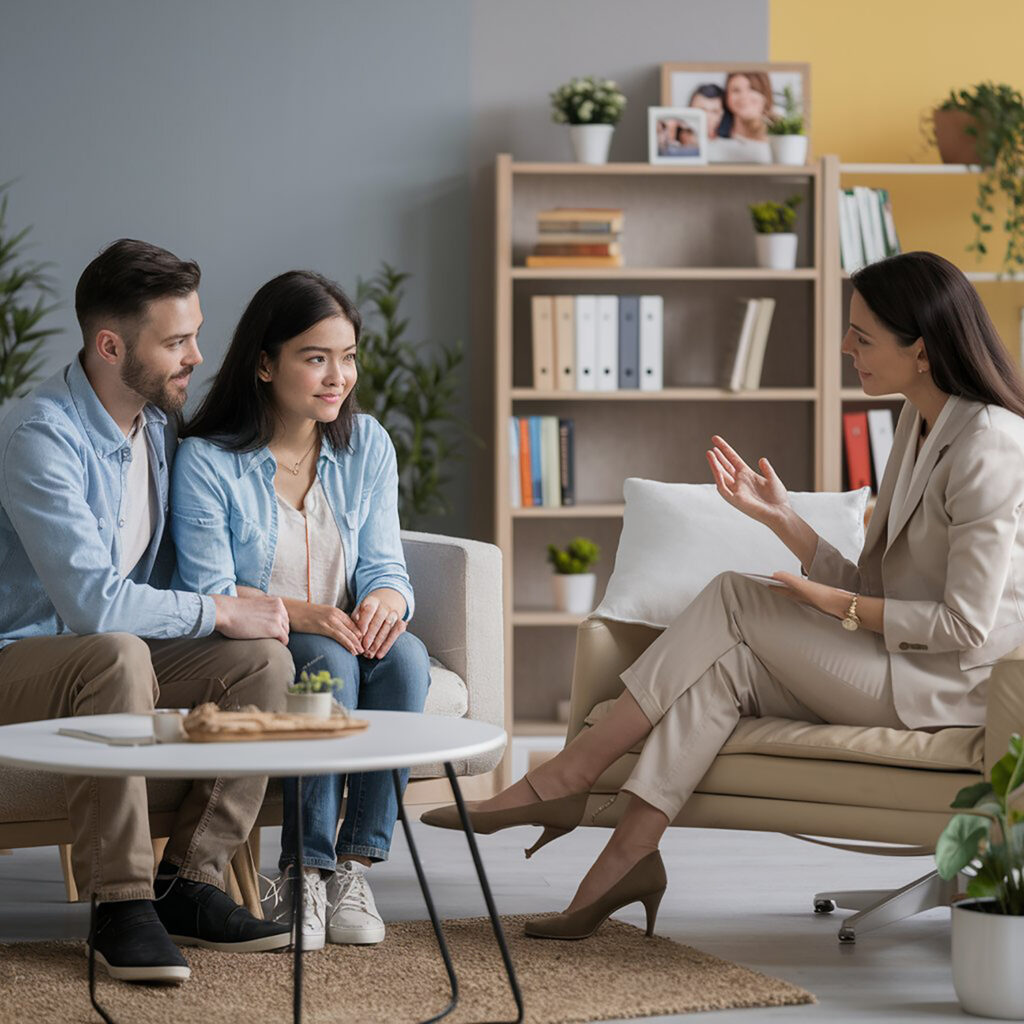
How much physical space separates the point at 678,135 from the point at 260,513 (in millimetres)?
2112

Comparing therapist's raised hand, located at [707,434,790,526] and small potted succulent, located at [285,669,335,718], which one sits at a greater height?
therapist's raised hand, located at [707,434,790,526]

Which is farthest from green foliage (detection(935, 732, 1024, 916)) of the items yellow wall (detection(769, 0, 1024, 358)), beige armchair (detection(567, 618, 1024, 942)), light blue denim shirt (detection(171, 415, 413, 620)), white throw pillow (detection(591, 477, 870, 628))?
yellow wall (detection(769, 0, 1024, 358))

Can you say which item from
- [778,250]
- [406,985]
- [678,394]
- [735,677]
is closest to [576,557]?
[678,394]

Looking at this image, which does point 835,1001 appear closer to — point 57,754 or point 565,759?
point 565,759

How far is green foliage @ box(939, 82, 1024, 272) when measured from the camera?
170 inches

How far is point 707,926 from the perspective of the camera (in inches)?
108

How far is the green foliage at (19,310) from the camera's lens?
4.07 metres

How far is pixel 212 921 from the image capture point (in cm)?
237

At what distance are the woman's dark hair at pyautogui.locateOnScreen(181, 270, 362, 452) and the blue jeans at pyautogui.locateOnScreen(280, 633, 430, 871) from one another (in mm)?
411

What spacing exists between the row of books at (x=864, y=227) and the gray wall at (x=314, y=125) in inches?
20.9

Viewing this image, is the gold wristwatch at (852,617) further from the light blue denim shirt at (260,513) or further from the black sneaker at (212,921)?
the black sneaker at (212,921)

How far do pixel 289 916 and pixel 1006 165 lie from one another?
10.0 ft

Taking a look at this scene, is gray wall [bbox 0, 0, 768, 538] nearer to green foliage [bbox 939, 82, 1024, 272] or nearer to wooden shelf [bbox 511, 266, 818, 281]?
wooden shelf [bbox 511, 266, 818, 281]

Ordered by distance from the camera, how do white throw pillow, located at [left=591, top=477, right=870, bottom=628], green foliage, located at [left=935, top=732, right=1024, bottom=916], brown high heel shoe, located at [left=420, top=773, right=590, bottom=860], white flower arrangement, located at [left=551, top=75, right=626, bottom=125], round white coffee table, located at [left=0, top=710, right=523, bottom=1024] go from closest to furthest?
round white coffee table, located at [left=0, top=710, right=523, bottom=1024]
green foliage, located at [left=935, top=732, right=1024, bottom=916]
brown high heel shoe, located at [left=420, top=773, right=590, bottom=860]
white throw pillow, located at [left=591, top=477, right=870, bottom=628]
white flower arrangement, located at [left=551, top=75, right=626, bottom=125]
